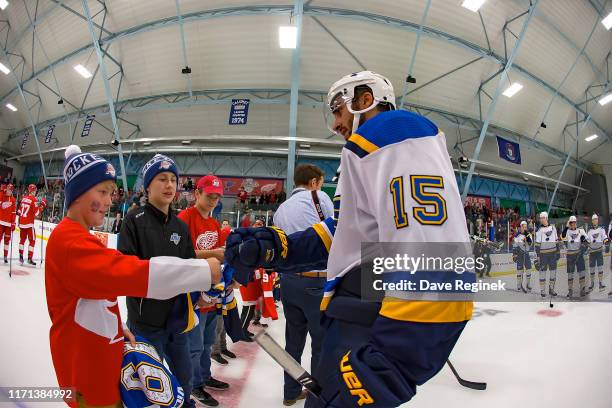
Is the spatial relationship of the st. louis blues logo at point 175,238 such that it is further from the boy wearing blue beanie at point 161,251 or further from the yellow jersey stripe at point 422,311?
the yellow jersey stripe at point 422,311

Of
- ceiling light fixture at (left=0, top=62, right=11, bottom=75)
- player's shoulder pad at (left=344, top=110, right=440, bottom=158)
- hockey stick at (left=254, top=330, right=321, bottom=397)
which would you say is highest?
ceiling light fixture at (left=0, top=62, right=11, bottom=75)

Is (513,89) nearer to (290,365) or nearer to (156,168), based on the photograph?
(156,168)

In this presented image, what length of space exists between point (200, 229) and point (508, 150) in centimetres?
1332

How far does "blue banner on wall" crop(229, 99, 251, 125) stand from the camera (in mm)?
8695

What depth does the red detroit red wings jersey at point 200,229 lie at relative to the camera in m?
2.54

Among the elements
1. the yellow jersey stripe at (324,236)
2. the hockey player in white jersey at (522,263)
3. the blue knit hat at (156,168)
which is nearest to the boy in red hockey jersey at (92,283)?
the yellow jersey stripe at (324,236)

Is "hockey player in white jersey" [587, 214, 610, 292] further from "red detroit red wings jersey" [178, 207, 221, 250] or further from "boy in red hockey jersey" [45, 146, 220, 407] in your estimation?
"boy in red hockey jersey" [45, 146, 220, 407]

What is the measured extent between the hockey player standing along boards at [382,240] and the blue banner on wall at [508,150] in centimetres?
1342

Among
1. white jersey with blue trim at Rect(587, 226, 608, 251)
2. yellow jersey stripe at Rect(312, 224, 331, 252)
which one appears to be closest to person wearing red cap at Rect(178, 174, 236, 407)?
yellow jersey stripe at Rect(312, 224, 331, 252)

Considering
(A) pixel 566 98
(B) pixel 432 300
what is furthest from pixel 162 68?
(A) pixel 566 98

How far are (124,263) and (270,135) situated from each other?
9.37m

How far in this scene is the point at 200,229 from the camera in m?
2.57

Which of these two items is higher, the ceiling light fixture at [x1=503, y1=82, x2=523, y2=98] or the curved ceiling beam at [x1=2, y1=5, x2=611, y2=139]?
the curved ceiling beam at [x1=2, y1=5, x2=611, y2=139]

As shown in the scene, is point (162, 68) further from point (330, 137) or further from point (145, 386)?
point (145, 386)
